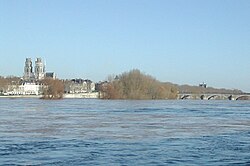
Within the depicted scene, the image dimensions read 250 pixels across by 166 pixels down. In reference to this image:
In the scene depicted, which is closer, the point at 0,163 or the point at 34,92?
the point at 0,163

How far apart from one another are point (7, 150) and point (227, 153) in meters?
7.77

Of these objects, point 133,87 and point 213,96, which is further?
point 213,96

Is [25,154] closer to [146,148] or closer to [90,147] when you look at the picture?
[90,147]

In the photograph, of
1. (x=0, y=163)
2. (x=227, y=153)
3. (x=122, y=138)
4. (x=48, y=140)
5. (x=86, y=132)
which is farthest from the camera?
(x=86, y=132)

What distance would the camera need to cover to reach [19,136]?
898 inches

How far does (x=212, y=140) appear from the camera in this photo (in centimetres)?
2222

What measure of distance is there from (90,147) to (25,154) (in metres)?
2.93

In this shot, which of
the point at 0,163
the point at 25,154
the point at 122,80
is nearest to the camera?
the point at 0,163

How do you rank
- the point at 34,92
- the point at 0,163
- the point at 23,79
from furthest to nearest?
the point at 23,79, the point at 34,92, the point at 0,163

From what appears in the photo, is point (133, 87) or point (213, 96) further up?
point (133, 87)

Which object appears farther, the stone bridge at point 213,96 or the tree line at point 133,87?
the stone bridge at point 213,96

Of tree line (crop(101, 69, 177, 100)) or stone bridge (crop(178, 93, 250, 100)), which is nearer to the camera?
tree line (crop(101, 69, 177, 100))

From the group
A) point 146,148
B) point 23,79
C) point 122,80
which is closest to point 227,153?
point 146,148

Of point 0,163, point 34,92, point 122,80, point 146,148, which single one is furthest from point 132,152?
point 34,92
